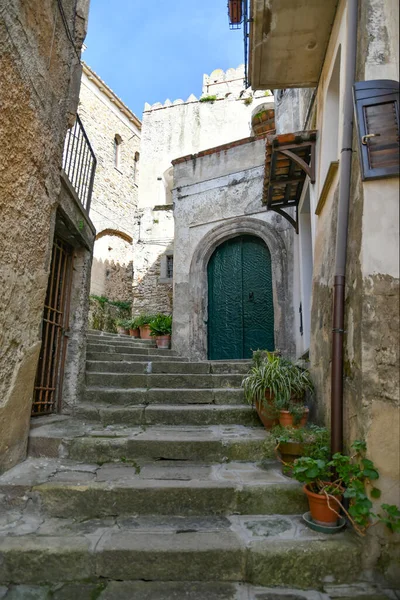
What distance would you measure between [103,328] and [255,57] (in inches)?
382

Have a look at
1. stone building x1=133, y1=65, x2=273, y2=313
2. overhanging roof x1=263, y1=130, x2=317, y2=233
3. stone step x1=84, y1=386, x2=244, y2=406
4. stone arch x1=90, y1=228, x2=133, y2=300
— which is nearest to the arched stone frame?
overhanging roof x1=263, y1=130, x2=317, y2=233

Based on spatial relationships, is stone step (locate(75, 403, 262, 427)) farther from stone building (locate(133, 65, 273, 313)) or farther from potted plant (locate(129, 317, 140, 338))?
stone building (locate(133, 65, 273, 313))

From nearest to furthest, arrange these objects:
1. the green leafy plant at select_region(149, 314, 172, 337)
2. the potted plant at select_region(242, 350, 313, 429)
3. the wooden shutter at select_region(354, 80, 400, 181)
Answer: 1. the wooden shutter at select_region(354, 80, 400, 181)
2. the potted plant at select_region(242, 350, 313, 429)
3. the green leafy plant at select_region(149, 314, 172, 337)

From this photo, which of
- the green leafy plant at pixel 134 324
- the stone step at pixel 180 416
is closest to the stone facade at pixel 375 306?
the stone step at pixel 180 416

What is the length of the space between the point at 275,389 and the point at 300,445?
74 centimetres

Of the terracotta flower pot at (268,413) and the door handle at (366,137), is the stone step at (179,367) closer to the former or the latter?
the terracotta flower pot at (268,413)

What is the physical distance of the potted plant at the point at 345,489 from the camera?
2115 mm

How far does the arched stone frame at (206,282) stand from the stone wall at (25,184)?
4.25 m

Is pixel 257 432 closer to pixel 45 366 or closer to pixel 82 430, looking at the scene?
pixel 82 430

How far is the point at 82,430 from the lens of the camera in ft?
12.2

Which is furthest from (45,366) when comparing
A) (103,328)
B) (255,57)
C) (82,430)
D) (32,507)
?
(103,328)

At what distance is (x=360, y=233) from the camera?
243 centimetres

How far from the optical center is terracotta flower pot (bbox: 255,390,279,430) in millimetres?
3654

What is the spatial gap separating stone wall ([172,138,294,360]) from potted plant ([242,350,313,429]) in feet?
10.6
